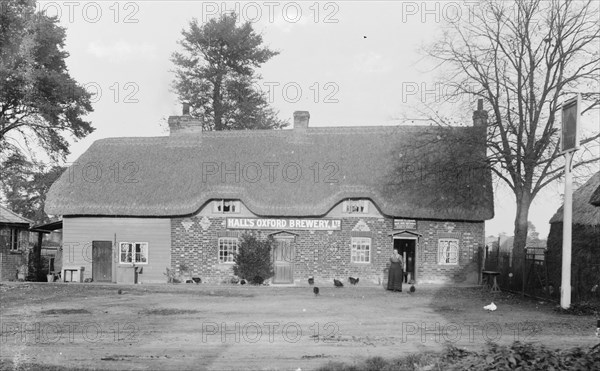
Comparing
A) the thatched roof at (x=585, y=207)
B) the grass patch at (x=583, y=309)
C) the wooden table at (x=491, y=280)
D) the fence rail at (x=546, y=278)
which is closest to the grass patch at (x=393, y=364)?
the grass patch at (x=583, y=309)

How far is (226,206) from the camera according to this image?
30.4 meters

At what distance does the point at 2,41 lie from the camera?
90.4 feet

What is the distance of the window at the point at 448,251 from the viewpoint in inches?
1158

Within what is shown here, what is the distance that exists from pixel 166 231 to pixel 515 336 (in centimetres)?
2028

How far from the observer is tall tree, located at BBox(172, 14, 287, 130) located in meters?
47.4

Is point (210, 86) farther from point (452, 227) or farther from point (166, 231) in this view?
point (452, 227)

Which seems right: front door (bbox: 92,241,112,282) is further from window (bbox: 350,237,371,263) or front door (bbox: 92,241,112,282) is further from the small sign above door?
the small sign above door

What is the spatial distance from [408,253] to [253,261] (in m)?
7.24

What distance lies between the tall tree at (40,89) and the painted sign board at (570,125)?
1047 inches

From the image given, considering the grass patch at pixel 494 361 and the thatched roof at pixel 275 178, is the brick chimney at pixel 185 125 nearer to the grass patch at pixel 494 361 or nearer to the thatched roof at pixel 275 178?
the thatched roof at pixel 275 178

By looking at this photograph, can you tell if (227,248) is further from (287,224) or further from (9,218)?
(9,218)

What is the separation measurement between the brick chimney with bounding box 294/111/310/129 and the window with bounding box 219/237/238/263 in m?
7.08

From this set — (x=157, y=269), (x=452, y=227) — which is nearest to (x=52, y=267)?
(x=157, y=269)

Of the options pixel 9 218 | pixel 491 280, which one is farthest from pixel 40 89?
pixel 491 280
